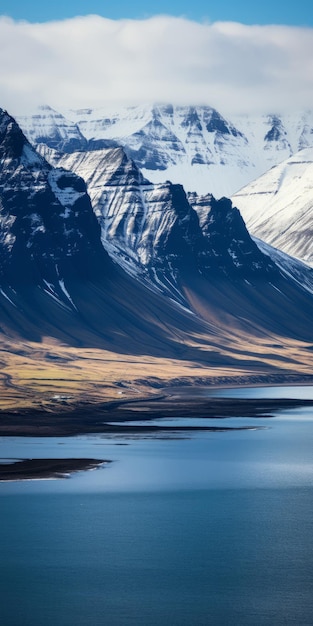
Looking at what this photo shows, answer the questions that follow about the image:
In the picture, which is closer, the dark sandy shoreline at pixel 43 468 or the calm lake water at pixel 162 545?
the calm lake water at pixel 162 545

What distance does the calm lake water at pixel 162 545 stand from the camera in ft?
322

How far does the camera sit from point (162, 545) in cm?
11725

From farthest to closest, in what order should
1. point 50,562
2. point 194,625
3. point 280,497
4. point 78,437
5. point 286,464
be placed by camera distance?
point 78,437
point 286,464
point 280,497
point 50,562
point 194,625

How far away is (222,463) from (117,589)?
220 ft

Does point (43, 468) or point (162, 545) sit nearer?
point (162, 545)

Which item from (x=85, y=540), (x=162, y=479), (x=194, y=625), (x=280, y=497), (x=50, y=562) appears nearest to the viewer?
(x=194, y=625)

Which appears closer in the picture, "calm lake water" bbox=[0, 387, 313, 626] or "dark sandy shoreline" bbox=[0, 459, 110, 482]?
"calm lake water" bbox=[0, 387, 313, 626]

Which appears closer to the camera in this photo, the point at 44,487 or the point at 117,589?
the point at 117,589

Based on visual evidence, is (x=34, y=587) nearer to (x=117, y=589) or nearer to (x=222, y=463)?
(x=117, y=589)

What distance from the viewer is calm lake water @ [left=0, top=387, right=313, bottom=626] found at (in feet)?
322

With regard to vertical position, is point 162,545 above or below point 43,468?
above

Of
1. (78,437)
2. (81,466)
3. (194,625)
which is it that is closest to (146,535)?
(194,625)

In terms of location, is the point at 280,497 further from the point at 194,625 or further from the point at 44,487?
the point at 194,625

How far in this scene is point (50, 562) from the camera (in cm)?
11112
